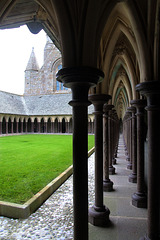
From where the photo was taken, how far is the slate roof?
Answer: 32.6 m

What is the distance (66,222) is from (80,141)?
7.67ft

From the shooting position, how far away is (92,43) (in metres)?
2.81

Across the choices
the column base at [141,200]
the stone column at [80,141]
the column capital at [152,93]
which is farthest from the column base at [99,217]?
the column capital at [152,93]

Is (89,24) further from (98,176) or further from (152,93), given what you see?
(98,176)

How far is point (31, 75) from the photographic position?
4138 centimetres

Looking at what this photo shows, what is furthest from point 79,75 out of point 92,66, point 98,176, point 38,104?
point 38,104

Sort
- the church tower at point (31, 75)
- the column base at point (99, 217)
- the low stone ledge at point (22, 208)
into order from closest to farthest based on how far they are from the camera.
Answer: the column base at point (99, 217) → the low stone ledge at point (22, 208) → the church tower at point (31, 75)

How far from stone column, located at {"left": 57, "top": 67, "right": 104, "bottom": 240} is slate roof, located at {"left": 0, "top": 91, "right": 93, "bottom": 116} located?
29.7 meters

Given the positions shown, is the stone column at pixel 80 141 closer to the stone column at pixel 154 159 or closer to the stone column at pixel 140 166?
the stone column at pixel 154 159

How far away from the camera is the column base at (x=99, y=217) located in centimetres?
400

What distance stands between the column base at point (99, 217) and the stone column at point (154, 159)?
0.92m

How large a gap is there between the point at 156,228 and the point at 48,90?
37442mm

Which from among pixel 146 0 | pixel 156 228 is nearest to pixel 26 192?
pixel 156 228

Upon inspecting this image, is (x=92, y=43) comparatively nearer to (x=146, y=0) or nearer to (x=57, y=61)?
(x=146, y=0)
